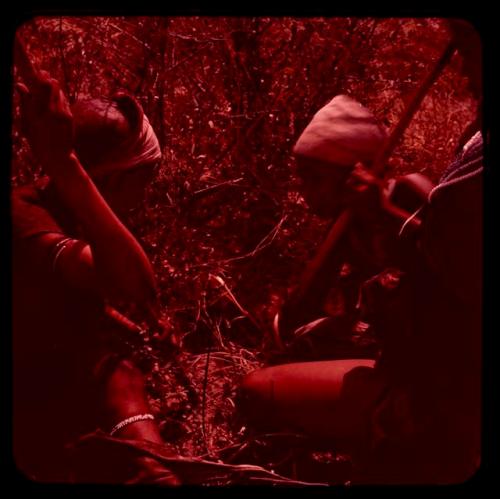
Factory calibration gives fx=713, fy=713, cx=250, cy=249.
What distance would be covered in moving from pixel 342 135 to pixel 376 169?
0.09 meters

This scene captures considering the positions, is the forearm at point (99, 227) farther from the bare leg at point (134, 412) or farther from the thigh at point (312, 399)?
the thigh at point (312, 399)

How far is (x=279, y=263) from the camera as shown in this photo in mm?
1437

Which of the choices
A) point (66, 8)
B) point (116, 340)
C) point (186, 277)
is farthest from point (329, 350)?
point (66, 8)

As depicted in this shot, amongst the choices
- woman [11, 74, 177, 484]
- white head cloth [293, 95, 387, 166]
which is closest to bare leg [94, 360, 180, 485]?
woman [11, 74, 177, 484]

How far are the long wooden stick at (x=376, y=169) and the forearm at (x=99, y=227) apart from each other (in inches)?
13.5

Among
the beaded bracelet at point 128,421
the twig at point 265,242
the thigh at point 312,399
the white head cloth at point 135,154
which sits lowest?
the beaded bracelet at point 128,421

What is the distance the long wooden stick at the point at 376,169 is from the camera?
1.39m

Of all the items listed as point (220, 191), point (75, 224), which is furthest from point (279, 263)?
point (75, 224)

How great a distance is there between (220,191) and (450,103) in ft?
Result: 1.59

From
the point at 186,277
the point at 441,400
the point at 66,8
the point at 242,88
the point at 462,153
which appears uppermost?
the point at 66,8

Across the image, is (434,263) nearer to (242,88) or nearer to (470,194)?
(470,194)

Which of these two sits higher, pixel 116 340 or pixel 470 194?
pixel 470 194

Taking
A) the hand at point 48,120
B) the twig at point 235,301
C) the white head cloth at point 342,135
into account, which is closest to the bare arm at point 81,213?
the hand at point 48,120

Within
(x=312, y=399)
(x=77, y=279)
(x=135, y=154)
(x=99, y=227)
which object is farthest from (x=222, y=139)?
(x=312, y=399)
